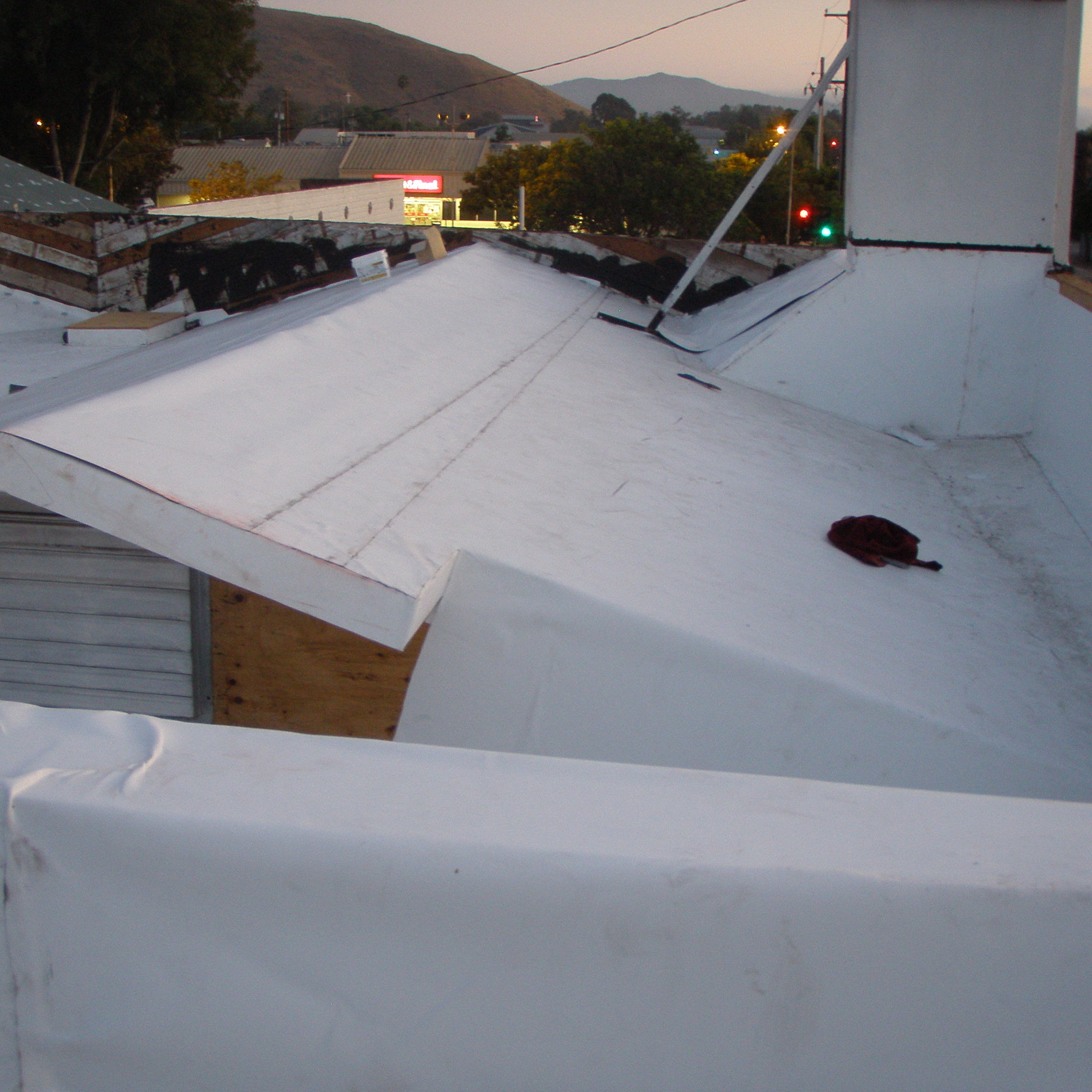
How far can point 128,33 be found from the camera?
23.4 meters

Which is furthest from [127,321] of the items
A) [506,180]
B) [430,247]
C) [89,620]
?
[506,180]

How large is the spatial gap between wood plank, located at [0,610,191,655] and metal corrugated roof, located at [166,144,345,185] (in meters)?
66.2

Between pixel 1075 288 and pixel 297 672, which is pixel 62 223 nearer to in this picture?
pixel 297 672

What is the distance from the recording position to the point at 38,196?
11.6 m

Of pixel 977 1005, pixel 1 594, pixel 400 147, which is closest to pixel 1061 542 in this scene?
pixel 977 1005

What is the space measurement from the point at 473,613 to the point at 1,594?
170 cm

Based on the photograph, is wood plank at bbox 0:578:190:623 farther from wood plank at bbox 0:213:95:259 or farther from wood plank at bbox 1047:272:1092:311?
wood plank at bbox 0:213:95:259

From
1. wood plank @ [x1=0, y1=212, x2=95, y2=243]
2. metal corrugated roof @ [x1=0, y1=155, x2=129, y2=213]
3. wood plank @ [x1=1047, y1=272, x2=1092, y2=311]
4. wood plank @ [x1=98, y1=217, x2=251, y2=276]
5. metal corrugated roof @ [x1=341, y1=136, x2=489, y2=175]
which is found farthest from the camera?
metal corrugated roof @ [x1=341, y1=136, x2=489, y2=175]

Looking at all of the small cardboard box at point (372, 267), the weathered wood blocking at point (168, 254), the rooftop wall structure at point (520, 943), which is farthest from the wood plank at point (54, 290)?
the rooftop wall structure at point (520, 943)

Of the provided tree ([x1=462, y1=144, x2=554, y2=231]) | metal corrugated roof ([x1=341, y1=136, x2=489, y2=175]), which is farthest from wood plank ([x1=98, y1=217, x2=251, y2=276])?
metal corrugated roof ([x1=341, y1=136, x2=489, y2=175])

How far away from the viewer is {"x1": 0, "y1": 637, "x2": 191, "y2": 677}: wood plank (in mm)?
3471

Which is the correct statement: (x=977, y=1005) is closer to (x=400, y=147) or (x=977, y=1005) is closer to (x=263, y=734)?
(x=263, y=734)

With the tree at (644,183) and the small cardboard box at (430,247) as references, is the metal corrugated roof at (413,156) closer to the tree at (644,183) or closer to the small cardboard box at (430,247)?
the tree at (644,183)

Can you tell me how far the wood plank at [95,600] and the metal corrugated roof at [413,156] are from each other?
71.1 meters
